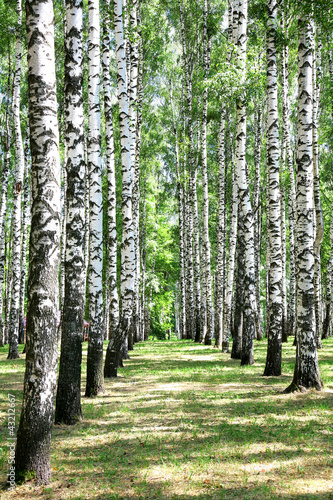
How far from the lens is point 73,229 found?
19.1ft

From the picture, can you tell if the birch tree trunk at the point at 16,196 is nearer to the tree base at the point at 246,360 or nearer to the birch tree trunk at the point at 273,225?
the tree base at the point at 246,360

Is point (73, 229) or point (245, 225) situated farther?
point (245, 225)

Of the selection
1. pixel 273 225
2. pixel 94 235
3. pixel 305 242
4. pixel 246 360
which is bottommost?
pixel 246 360

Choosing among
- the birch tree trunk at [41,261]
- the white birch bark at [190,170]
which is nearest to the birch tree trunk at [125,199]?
the birch tree trunk at [41,261]

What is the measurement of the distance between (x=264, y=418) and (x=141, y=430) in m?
1.78

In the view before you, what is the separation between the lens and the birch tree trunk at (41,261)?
3.77 m

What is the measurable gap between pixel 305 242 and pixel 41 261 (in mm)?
5058

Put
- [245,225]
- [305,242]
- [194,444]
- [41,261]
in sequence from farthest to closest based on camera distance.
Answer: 1. [245,225]
2. [305,242]
3. [194,444]
4. [41,261]

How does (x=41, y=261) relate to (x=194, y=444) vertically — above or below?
above

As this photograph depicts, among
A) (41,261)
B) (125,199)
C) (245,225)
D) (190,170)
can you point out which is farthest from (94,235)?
(190,170)

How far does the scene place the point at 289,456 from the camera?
440 centimetres

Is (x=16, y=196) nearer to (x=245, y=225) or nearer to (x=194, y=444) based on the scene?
(x=245, y=225)

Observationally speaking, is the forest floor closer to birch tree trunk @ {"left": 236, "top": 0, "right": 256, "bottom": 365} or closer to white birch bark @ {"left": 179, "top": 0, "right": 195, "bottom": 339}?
birch tree trunk @ {"left": 236, "top": 0, "right": 256, "bottom": 365}

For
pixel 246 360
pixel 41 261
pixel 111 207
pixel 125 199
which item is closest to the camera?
pixel 41 261
